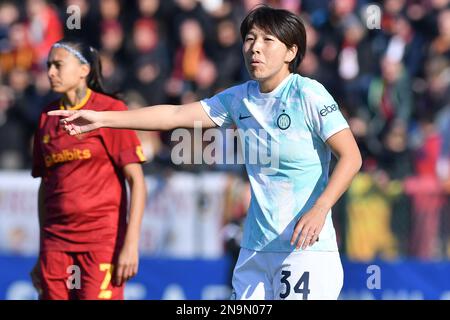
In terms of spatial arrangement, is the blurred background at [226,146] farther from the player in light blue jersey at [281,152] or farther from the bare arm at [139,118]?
the bare arm at [139,118]

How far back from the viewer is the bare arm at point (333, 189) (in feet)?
18.8

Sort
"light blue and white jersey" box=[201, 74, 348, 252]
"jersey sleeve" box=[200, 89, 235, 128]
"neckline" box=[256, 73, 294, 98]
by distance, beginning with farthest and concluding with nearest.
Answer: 1. "jersey sleeve" box=[200, 89, 235, 128]
2. "neckline" box=[256, 73, 294, 98]
3. "light blue and white jersey" box=[201, 74, 348, 252]

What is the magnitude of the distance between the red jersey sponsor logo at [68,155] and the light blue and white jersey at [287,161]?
148 centimetres

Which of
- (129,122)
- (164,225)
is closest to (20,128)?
(164,225)

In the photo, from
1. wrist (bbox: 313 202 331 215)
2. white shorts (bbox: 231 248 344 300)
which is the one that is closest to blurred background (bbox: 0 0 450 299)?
white shorts (bbox: 231 248 344 300)

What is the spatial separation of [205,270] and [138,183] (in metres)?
3.94

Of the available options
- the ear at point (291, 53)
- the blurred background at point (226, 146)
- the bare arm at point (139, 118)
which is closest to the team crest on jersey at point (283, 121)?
the ear at point (291, 53)

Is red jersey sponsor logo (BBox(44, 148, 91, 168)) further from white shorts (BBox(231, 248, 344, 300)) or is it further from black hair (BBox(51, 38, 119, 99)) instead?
white shorts (BBox(231, 248, 344, 300))

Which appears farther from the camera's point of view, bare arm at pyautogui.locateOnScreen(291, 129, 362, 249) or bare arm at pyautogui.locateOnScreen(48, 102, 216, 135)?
bare arm at pyautogui.locateOnScreen(48, 102, 216, 135)

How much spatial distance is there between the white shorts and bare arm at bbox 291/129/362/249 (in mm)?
209

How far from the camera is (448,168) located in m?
12.4

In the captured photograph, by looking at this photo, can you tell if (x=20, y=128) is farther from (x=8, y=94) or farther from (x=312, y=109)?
(x=312, y=109)

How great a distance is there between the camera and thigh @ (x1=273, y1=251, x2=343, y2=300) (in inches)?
238

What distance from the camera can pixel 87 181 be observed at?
23.9 feet
